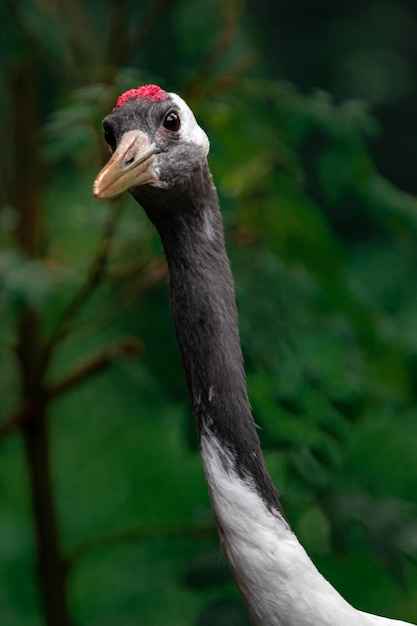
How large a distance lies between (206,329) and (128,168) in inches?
9.8

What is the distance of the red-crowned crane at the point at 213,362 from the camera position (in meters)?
1.42

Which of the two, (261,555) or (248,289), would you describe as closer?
(261,555)

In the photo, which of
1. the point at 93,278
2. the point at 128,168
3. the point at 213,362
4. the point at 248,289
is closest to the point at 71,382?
the point at 93,278

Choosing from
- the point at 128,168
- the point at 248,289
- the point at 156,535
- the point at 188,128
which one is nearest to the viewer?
the point at 128,168

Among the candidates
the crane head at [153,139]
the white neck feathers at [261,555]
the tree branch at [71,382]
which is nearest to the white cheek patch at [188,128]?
the crane head at [153,139]

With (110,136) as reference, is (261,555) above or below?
below

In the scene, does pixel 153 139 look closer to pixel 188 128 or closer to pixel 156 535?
pixel 188 128

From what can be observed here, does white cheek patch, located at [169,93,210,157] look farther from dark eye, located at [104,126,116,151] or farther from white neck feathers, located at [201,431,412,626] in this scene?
white neck feathers, located at [201,431,412,626]

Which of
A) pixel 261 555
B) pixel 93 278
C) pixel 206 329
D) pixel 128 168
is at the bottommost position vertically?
pixel 261 555

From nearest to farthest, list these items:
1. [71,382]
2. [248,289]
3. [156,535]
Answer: [248,289], [156,535], [71,382]

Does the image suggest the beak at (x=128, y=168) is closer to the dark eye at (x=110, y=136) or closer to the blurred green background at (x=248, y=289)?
the dark eye at (x=110, y=136)

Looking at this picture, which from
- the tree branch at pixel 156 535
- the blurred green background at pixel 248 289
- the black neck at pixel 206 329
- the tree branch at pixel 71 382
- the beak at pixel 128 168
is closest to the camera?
the beak at pixel 128 168

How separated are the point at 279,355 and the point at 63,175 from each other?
172cm

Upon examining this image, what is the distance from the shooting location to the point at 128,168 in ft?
4.48
